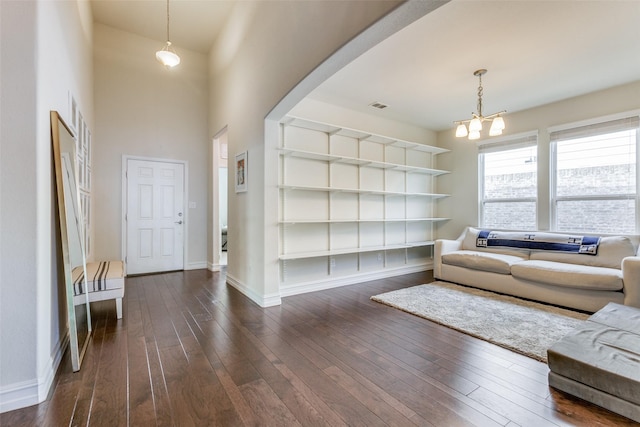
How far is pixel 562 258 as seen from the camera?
3.83m

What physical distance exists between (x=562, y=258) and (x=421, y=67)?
313 centimetres

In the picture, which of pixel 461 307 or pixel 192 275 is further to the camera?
pixel 192 275

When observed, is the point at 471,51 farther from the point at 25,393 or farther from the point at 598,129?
the point at 25,393

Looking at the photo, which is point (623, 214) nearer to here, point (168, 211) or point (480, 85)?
point (480, 85)

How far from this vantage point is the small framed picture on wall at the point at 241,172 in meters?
3.80

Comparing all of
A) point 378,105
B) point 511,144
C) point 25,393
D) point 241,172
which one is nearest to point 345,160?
point 378,105

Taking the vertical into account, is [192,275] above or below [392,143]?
below

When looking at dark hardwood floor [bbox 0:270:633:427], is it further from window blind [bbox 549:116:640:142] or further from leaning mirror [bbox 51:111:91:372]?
window blind [bbox 549:116:640:142]

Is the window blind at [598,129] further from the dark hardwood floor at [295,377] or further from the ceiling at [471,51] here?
the dark hardwood floor at [295,377]

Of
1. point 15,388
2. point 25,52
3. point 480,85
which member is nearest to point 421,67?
point 480,85

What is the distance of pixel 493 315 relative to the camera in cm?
305

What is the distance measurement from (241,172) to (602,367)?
3.81 m

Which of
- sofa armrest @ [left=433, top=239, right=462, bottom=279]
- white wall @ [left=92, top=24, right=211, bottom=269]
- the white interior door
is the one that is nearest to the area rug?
sofa armrest @ [left=433, top=239, right=462, bottom=279]

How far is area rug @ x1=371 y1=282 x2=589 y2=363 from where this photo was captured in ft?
8.10
